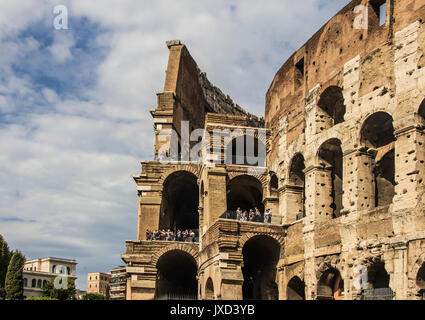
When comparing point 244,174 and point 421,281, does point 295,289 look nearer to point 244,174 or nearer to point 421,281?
point 244,174

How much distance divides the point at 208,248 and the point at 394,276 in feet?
30.0

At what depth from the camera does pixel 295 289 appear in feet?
77.3

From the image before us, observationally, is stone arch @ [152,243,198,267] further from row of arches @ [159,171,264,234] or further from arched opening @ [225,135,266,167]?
arched opening @ [225,135,266,167]

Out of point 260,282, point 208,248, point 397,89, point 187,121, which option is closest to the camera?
point 397,89


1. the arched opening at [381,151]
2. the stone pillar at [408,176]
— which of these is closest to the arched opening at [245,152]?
the arched opening at [381,151]

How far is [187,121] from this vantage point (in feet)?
121

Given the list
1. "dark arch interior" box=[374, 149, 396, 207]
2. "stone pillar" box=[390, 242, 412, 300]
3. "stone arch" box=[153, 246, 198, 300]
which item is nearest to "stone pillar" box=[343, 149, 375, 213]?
"dark arch interior" box=[374, 149, 396, 207]

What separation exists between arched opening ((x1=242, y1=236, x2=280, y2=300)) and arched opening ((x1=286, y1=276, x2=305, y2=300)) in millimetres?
1283

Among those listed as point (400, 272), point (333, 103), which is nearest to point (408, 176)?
point (400, 272)

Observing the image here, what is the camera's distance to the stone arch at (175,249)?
27.9 meters
